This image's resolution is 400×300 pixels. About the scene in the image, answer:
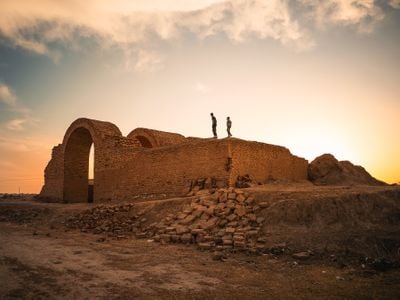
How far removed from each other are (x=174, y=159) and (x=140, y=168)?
204cm

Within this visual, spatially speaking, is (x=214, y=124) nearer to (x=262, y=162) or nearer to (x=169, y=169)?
(x=262, y=162)

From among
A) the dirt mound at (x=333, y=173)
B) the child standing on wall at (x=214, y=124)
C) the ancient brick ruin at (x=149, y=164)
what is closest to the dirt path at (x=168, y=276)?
the ancient brick ruin at (x=149, y=164)

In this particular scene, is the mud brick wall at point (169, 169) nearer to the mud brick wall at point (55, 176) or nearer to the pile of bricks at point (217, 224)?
the pile of bricks at point (217, 224)

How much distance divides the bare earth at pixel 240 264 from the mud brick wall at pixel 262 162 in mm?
2353

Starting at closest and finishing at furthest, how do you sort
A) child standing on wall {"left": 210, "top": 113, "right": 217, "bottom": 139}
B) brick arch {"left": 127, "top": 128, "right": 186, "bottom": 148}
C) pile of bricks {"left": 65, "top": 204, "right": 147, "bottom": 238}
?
1. pile of bricks {"left": 65, "top": 204, "right": 147, "bottom": 238}
2. child standing on wall {"left": 210, "top": 113, "right": 217, "bottom": 139}
3. brick arch {"left": 127, "top": 128, "right": 186, "bottom": 148}

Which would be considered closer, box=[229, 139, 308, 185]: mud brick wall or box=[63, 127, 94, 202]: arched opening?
box=[229, 139, 308, 185]: mud brick wall

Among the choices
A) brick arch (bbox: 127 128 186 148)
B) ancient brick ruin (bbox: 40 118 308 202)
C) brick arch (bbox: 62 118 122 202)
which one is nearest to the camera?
ancient brick ruin (bbox: 40 118 308 202)

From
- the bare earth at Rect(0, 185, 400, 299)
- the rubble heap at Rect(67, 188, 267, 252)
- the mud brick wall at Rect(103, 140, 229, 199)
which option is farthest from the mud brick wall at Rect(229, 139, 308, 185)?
the bare earth at Rect(0, 185, 400, 299)

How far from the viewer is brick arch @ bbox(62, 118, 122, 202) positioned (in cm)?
1680

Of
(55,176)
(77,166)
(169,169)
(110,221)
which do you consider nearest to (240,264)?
(110,221)

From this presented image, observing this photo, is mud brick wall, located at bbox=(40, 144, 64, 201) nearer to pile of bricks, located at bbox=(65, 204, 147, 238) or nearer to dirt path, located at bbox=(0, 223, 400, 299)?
pile of bricks, located at bbox=(65, 204, 147, 238)

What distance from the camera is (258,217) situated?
8.64m

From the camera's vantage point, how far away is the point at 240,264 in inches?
250

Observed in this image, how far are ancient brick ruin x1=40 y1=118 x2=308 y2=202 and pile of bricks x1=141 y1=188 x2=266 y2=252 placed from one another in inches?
76.7
